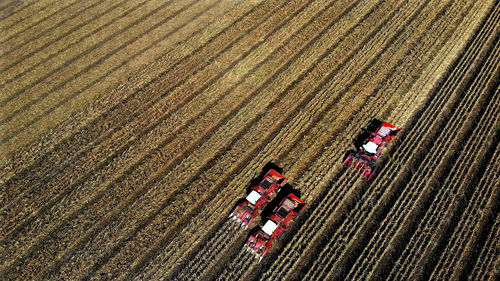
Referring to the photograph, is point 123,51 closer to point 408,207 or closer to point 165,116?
point 165,116

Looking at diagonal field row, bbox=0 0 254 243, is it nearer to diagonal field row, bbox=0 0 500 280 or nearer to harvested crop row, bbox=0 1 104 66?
diagonal field row, bbox=0 0 500 280

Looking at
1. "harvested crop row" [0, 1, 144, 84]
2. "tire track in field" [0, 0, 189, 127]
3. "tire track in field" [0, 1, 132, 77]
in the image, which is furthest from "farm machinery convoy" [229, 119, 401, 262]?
"tire track in field" [0, 1, 132, 77]

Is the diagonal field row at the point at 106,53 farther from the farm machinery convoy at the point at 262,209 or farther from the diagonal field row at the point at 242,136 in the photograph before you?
the farm machinery convoy at the point at 262,209

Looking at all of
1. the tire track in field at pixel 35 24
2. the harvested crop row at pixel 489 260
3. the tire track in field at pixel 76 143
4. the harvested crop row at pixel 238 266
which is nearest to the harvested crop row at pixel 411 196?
the harvested crop row at pixel 489 260

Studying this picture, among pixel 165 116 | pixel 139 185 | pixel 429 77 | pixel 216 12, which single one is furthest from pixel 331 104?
pixel 216 12

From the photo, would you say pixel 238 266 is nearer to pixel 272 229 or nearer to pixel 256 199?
pixel 272 229
